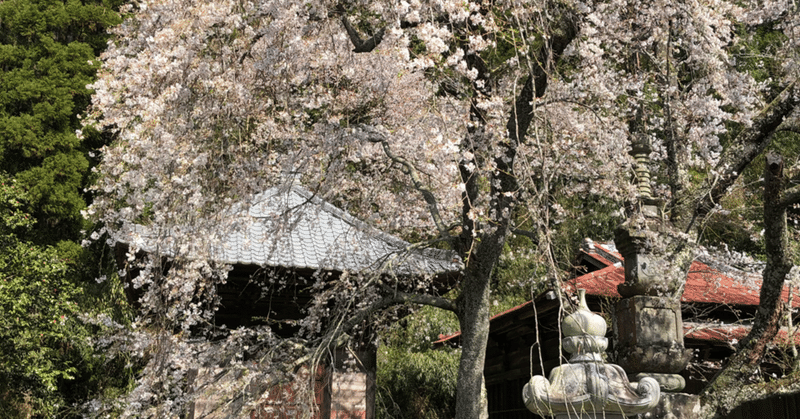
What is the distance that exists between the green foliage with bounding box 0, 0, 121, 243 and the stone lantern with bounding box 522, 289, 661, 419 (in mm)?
13539

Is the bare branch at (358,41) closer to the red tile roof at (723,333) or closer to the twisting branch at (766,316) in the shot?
the twisting branch at (766,316)

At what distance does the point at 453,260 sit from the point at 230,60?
3.64 meters

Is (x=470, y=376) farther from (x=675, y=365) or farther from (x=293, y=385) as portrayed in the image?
(x=293, y=385)

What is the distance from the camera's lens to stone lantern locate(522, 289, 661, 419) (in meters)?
3.78

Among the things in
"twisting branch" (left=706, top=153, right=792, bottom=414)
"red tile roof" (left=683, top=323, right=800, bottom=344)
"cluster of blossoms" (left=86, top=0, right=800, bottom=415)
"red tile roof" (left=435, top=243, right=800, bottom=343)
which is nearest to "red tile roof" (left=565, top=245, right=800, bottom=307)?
"red tile roof" (left=435, top=243, right=800, bottom=343)

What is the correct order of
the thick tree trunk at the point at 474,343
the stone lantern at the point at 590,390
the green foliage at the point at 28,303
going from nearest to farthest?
the stone lantern at the point at 590,390 < the thick tree trunk at the point at 474,343 < the green foliage at the point at 28,303

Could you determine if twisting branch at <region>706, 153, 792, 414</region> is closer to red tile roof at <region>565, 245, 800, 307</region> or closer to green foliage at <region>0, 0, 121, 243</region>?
red tile roof at <region>565, 245, 800, 307</region>

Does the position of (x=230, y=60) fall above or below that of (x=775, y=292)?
above

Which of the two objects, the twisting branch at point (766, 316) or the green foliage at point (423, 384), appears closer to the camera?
the twisting branch at point (766, 316)

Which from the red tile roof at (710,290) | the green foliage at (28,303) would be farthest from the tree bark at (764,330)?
the green foliage at (28,303)

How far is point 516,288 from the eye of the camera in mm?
13352

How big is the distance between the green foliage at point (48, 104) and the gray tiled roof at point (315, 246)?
8.94 metres

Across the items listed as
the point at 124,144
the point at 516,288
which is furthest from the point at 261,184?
the point at 516,288

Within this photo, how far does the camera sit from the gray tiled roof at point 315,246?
6.77m
